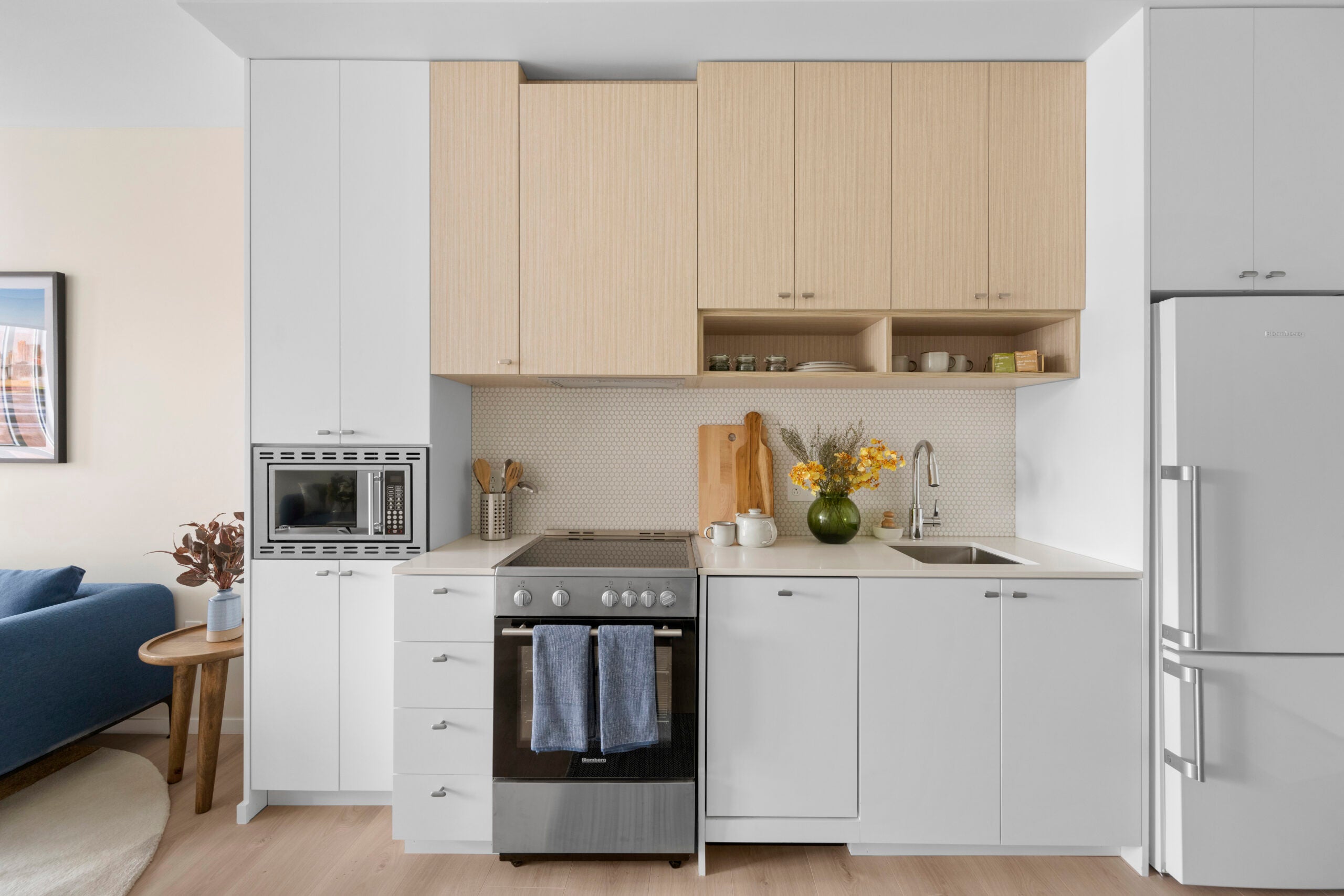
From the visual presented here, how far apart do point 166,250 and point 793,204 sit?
110 inches

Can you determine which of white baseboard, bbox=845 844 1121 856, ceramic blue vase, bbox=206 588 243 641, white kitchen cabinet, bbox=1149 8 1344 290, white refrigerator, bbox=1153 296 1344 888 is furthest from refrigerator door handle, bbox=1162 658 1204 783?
ceramic blue vase, bbox=206 588 243 641

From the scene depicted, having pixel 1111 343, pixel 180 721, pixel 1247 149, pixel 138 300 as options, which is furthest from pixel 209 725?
pixel 1247 149

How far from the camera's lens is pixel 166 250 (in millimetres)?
2828

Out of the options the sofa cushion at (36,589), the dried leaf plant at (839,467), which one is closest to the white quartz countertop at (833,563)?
the dried leaf plant at (839,467)

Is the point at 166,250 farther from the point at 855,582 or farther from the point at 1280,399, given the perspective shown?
the point at 1280,399

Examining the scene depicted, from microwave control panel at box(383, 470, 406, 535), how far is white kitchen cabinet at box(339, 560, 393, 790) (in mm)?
132

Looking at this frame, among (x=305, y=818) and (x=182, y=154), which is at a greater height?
(x=182, y=154)

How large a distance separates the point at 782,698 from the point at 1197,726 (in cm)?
119

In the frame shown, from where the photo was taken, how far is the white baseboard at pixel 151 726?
2.86 meters

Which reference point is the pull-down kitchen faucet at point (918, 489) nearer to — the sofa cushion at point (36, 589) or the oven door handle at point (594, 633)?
the oven door handle at point (594, 633)

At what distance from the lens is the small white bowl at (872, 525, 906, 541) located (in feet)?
8.46

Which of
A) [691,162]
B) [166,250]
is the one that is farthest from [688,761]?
[166,250]

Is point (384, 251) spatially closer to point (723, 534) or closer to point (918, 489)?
point (723, 534)

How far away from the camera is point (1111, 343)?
2027mm
